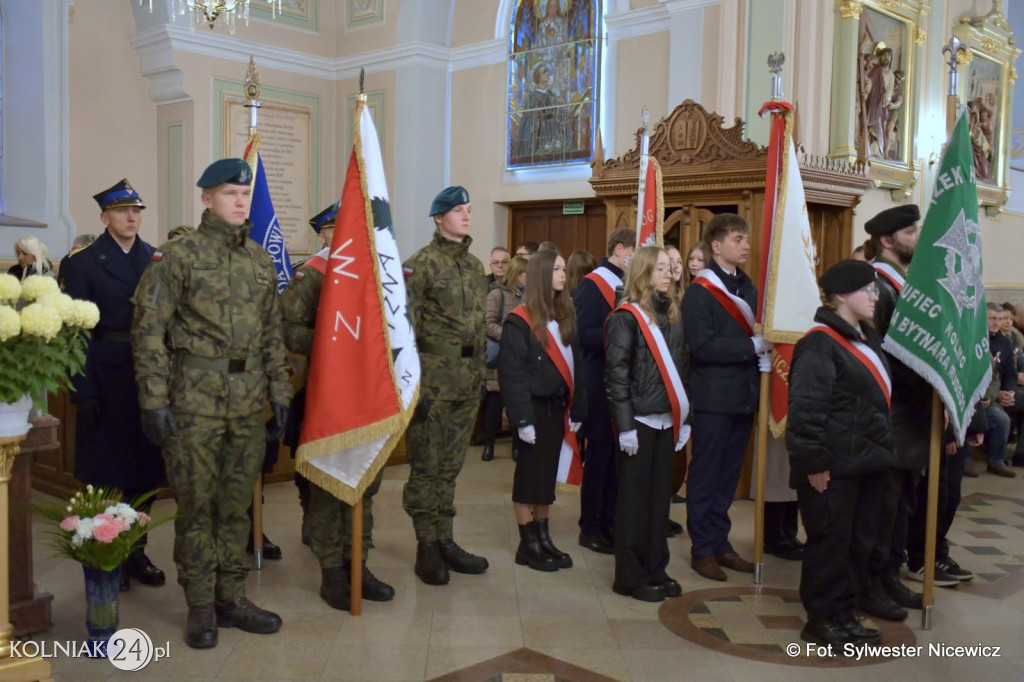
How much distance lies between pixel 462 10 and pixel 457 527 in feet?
26.2

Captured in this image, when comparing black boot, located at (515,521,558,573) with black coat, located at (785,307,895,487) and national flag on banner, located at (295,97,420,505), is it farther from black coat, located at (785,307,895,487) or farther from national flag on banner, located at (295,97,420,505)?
black coat, located at (785,307,895,487)

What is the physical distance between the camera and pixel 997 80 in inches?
443

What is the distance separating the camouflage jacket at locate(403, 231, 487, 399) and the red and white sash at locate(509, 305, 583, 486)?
33cm

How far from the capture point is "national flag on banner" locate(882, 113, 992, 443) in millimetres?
3723

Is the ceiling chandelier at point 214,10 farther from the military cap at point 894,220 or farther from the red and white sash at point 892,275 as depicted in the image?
the red and white sash at point 892,275

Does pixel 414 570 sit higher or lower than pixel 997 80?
lower

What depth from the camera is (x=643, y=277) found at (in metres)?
4.11

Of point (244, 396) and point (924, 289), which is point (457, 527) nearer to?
point (244, 396)

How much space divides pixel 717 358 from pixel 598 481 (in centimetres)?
98

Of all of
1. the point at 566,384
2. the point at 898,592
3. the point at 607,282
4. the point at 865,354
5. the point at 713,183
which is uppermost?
the point at 713,183

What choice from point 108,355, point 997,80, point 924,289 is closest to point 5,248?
point 108,355

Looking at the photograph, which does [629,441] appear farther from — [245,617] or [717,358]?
[245,617]

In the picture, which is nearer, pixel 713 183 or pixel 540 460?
pixel 540 460

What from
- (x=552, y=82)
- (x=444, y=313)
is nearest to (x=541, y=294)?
(x=444, y=313)
